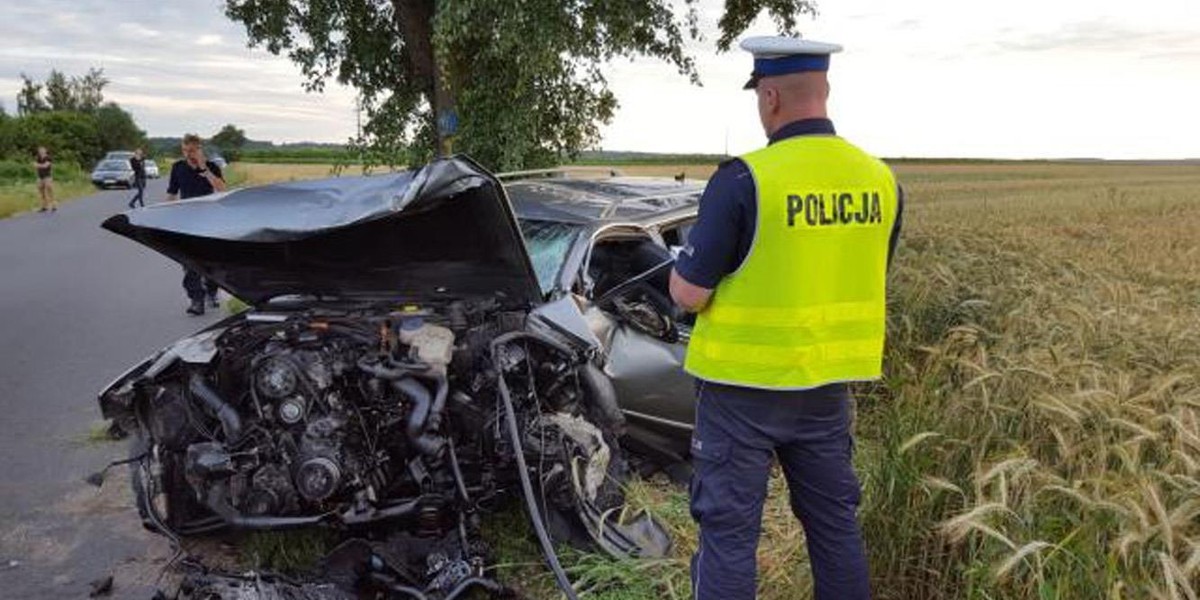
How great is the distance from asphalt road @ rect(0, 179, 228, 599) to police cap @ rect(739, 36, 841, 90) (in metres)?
3.29

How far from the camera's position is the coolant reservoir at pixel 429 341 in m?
4.10

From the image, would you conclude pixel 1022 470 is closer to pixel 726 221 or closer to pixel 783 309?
pixel 783 309

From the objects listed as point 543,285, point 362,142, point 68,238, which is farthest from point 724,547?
point 68,238

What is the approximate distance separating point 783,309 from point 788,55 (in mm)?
750

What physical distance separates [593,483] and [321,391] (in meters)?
1.22

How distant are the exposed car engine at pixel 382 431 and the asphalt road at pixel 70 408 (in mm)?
558

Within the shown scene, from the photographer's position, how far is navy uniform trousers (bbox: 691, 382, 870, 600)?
3.09 m

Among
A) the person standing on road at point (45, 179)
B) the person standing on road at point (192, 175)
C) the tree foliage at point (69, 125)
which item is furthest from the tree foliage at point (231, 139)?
the person standing on road at point (192, 175)

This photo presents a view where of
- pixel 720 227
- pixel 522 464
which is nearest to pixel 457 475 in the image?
pixel 522 464

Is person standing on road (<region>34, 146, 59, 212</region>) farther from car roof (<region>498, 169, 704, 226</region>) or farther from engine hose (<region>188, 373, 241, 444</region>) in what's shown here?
engine hose (<region>188, 373, 241, 444</region>)

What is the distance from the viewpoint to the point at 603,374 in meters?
4.54

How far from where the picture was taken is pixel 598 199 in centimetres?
623

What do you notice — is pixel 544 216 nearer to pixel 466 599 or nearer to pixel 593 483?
pixel 593 483

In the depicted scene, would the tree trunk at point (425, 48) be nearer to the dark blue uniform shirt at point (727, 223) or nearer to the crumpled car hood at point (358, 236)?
the crumpled car hood at point (358, 236)
